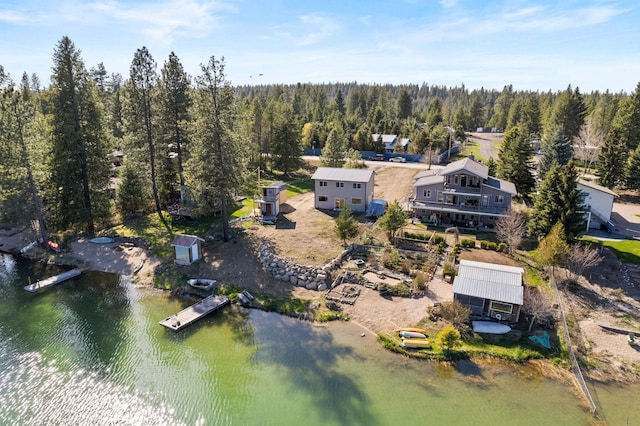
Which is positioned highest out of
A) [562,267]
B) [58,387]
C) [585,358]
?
[562,267]

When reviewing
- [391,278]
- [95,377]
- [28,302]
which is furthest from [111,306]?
[391,278]

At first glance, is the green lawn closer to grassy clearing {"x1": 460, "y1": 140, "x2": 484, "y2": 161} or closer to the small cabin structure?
the small cabin structure

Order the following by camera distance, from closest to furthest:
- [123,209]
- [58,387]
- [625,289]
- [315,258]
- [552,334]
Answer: [58,387] → [552,334] → [625,289] → [315,258] → [123,209]

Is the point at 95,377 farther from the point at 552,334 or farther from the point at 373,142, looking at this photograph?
the point at 373,142

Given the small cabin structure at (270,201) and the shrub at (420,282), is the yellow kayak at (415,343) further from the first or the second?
the small cabin structure at (270,201)

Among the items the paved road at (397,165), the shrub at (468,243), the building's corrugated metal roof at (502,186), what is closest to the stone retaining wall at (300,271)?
the shrub at (468,243)

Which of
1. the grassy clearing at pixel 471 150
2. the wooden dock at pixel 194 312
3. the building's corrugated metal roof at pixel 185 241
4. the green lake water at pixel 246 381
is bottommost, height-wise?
the green lake water at pixel 246 381

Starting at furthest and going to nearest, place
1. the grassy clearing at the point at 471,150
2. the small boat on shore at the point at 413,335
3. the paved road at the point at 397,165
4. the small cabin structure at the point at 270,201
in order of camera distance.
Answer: the grassy clearing at the point at 471,150 < the paved road at the point at 397,165 < the small cabin structure at the point at 270,201 < the small boat on shore at the point at 413,335
